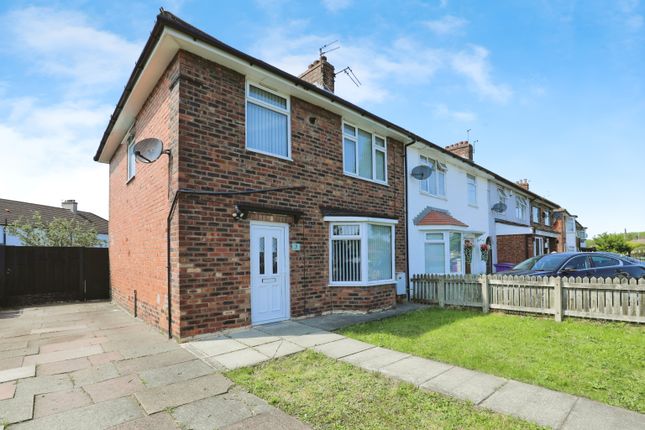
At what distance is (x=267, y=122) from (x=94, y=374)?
5.46m

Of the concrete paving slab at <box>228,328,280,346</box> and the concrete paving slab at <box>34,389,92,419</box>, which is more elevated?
the concrete paving slab at <box>34,389,92,419</box>

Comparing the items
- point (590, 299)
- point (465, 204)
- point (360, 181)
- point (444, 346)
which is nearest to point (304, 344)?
point (444, 346)

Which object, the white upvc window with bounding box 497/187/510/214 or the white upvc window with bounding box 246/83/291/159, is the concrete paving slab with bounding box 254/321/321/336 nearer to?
the white upvc window with bounding box 246/83/291/159

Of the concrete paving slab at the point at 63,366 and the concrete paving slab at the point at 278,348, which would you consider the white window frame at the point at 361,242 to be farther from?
the concrete paving slab at the point at 63,366

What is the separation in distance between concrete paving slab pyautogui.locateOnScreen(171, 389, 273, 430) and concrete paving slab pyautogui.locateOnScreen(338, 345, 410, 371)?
165cm

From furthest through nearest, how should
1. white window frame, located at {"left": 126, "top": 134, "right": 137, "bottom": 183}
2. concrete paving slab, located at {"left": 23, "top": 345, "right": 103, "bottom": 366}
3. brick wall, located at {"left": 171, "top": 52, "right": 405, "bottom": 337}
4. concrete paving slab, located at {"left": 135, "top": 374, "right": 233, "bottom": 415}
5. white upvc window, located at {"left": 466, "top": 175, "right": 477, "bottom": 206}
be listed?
white upvc window, located at {"left": 466, "top": 175, "right": 477, "bottom": 206} → white window frame, located at {"left": 126, "top": 134, "right": 137, "bottom": 183} → brick wall, located at {"left": 171, "top": 52, "right": 405, "bottom": 337} → concrete paving slab, located at {"left": 23, "top": 345, "right": 103, "bottom": 366} → concrete paving slab, located at {"left": 135, "top": 374, "right": 233, "bottom": 415}

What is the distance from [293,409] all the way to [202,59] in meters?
6.03

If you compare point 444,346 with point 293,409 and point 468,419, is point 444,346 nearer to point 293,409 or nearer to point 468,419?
point 468,419

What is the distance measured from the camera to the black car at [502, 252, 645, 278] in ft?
29.5

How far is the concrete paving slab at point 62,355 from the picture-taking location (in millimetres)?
5195

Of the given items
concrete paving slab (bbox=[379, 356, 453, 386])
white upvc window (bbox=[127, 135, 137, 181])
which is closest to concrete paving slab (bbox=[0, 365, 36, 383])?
concrete paving slab (bbox=[379, 356, 453, 386])

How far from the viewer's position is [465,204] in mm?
15711

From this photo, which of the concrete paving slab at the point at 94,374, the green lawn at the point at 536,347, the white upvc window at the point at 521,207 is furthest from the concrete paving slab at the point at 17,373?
the white upvc window at the point at 521,207

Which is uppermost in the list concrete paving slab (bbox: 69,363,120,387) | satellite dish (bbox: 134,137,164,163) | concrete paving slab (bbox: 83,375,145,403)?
satellite dish (bbox: 134,137,164,163)
